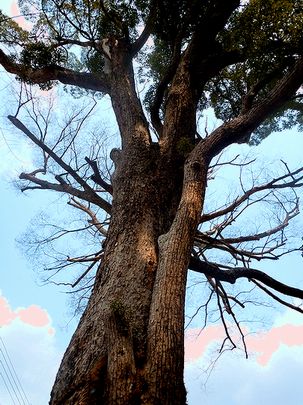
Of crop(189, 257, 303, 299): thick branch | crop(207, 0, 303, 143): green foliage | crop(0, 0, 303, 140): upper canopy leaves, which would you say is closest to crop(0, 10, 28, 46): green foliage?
crop(0, 0, 303, 140): upper canopy leaves

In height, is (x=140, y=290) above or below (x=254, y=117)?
below

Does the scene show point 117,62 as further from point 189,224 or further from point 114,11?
point 189,224

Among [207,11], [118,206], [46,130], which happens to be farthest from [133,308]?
[207,11]

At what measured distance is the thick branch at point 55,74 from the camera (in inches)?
252

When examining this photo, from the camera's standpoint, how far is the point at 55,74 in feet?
21.7

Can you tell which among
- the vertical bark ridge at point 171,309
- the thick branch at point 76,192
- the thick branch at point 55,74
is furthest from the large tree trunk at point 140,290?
the thick branch at point 55,74

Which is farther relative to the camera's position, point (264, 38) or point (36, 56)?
point (36, 56)

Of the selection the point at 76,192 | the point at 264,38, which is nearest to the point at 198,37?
the point at 264,38

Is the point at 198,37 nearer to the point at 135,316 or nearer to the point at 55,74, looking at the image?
the point at 55,74

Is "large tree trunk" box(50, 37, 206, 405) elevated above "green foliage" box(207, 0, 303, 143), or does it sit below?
below

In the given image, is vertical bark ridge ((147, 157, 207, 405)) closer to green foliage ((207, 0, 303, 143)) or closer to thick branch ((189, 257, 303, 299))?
thick branch ((189, 257, 303, 299))

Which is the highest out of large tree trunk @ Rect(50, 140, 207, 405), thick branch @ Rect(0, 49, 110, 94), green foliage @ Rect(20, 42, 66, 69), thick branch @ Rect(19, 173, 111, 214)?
green foliage @ Rect(20, 42, 66, 69)

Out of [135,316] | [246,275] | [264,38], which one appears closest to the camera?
[135,316]

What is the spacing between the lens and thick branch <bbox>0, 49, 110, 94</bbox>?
252 inches
